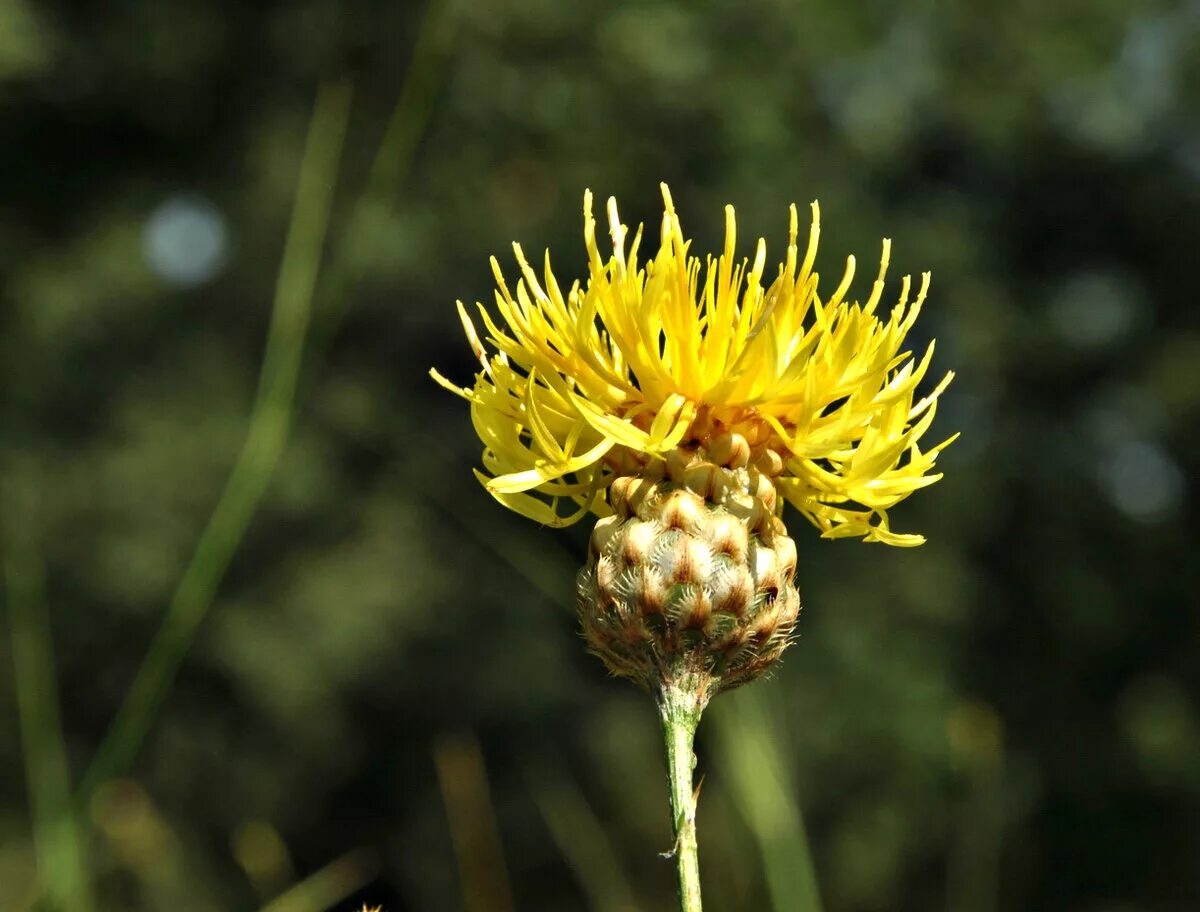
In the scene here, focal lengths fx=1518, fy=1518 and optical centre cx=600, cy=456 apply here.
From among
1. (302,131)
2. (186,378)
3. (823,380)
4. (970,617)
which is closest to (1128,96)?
(970,617)

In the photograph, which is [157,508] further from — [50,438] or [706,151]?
[706,151]

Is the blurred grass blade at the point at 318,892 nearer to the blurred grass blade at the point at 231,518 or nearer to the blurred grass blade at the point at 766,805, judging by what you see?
the blurred grass blade at the point at 231,518

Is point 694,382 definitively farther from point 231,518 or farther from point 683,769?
point 231,518

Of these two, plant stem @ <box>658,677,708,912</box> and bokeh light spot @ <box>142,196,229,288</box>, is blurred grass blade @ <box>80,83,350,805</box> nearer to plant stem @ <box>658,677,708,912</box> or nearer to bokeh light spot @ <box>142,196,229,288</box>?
plant stem @ <box>658,677,708,912</box>

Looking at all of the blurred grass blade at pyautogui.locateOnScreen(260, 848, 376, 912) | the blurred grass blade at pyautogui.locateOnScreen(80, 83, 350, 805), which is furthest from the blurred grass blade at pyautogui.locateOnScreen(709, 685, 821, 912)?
the blurred grass blade at pyautogui.locateOnScreen(80, 83, 350, 805)

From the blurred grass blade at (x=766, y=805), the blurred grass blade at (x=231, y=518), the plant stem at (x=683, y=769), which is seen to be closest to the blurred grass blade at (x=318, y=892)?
the blurred grass blade at (x=231, y=518)

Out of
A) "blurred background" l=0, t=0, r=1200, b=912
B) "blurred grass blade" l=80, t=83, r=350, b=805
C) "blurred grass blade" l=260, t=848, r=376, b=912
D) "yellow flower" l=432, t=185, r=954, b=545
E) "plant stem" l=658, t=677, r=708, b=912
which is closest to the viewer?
"plant stem" l=658, t=677, r=708, b=912

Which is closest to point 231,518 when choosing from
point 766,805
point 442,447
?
point 766,805
